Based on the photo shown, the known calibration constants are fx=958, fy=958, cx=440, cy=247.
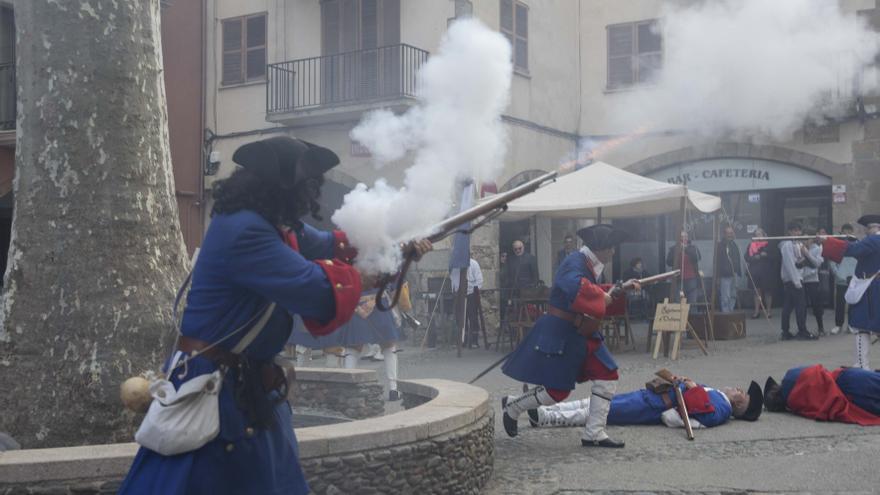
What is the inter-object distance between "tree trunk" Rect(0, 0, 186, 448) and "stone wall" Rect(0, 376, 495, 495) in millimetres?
795

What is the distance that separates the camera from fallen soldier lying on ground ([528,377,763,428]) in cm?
787

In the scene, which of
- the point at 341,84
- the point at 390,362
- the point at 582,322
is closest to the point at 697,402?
the point at 582,322

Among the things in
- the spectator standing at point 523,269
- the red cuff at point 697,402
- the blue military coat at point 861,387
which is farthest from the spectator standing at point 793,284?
the red cuff at point 697,402

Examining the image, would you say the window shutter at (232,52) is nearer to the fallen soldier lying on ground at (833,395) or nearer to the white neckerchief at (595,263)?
the white neckerchief at (595,263)

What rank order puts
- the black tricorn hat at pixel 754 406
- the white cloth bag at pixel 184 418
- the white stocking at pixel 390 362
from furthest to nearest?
the white stocking at pixel 390 362
the black tricorn hat at pixel 754 406
the white cloth bag at pixel 184 418

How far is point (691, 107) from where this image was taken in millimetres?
18688

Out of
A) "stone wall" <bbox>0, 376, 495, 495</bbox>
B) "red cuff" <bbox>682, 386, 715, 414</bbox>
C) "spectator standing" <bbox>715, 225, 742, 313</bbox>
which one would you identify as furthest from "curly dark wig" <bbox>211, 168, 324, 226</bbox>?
"spectator standing" <bbox>715, 225, 742, 313</bbox>

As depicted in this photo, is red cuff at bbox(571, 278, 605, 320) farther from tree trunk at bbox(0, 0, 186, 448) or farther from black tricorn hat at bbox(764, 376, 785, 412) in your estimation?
tree trunk at bbox(0, 0, 186, 448)

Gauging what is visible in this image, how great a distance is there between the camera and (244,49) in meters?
19.6

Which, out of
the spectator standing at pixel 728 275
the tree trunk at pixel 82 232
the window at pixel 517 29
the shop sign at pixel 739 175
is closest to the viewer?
the tree trunk at pixel 82 232

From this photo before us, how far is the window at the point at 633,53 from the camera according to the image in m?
19.1

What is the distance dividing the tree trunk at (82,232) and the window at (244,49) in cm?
1413

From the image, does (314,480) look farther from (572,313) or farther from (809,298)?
(809,298)

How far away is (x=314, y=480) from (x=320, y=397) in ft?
10.2
